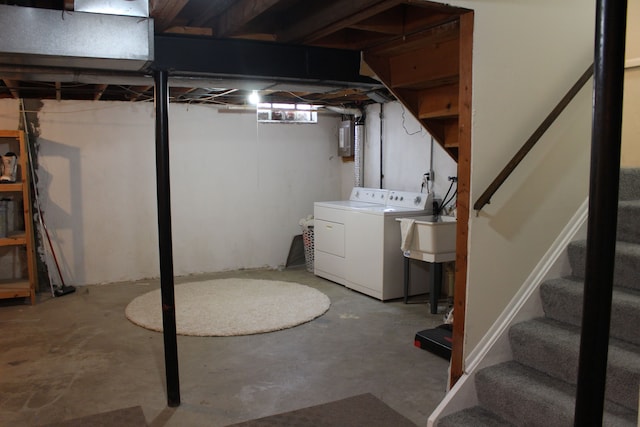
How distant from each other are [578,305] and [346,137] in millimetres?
4514

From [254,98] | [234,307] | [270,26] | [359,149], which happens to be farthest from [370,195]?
[270,26]

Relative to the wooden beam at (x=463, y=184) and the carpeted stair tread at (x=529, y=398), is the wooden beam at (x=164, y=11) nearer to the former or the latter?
the wooden beam at (x=463, y=184)

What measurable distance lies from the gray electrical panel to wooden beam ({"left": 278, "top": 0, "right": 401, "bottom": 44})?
3567 millimetres

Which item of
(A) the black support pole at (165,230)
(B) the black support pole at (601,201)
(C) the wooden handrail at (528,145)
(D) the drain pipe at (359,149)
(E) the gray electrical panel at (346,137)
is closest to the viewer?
(B) the black support pole at (601,201)

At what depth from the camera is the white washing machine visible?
509cm

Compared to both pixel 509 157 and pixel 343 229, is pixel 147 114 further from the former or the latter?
pixel 509 157

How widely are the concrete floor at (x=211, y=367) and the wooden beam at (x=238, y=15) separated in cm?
214

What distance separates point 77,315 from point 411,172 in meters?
3.66

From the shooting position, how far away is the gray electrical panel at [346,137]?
6652 mm

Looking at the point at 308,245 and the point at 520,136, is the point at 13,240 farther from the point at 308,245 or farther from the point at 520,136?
the point at 520,136

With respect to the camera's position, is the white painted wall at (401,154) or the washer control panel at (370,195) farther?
the washer control panel at (370,195)

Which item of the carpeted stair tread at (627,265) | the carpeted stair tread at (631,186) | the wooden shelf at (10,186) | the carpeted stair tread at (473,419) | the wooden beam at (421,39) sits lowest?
the carpeted stair tread at (473,419)

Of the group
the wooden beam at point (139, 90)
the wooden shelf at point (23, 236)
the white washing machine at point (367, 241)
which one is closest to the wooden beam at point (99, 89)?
the wooden beam at point (139, 90)

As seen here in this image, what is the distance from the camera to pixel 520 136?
2637 millimetres
